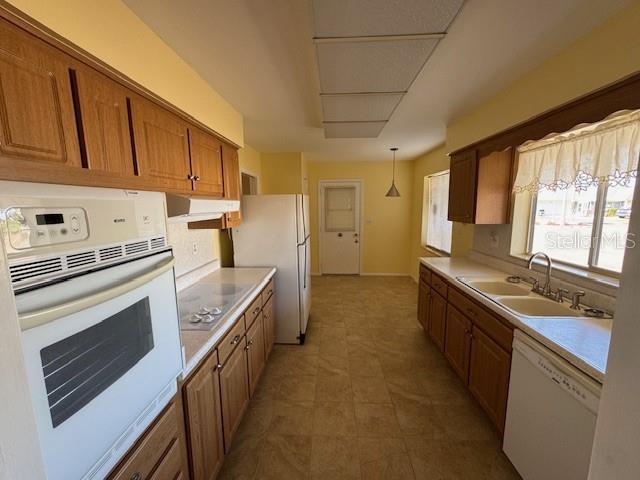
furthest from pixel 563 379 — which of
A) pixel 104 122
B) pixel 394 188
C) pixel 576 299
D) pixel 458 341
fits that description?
pixel 394 188

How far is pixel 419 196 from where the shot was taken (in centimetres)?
490

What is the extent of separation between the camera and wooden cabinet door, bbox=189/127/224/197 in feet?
5.60

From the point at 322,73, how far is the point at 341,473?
7.81ft

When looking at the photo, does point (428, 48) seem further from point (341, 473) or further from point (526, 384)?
point (341, 473)

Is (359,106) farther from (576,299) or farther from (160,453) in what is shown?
(160,453)

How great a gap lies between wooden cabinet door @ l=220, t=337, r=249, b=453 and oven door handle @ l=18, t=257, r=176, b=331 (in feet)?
3.03

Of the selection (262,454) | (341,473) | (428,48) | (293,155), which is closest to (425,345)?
(341,473)

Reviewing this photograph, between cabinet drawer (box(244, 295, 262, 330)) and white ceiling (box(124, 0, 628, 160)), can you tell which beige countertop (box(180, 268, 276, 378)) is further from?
white ceiling (box(124, 0, 628, 160))

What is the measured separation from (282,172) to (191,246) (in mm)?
2387

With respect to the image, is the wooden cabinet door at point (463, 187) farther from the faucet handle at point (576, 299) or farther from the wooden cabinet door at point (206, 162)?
the wooden cabinet door at point (206, 162)

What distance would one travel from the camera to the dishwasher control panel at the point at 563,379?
107 cm

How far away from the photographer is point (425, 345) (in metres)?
2.90

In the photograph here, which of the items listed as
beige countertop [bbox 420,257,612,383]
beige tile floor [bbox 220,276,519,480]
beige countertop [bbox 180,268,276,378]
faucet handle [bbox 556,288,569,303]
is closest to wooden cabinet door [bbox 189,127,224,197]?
beige countertop [bbox 180,268,276,378]

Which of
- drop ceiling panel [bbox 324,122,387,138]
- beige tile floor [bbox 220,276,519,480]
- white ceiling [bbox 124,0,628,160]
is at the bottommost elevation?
beige tile floor [bbox 220,276,519,480]
